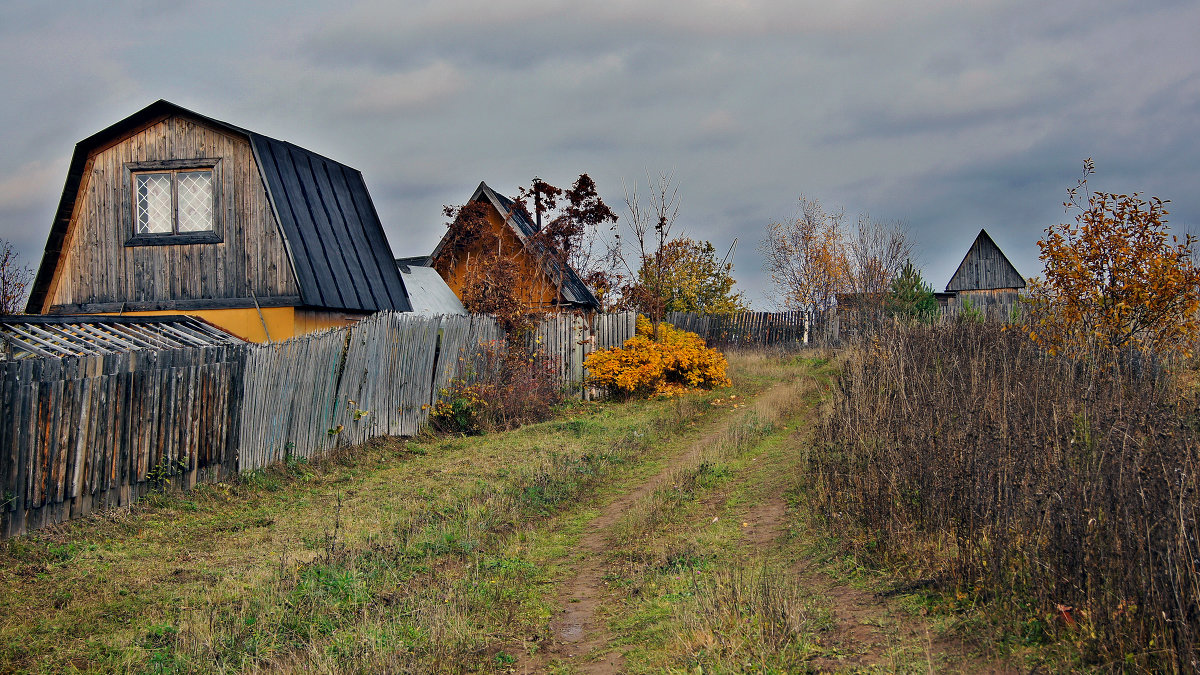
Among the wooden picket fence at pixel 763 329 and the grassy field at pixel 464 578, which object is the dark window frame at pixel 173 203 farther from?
the wooden picket fence at pixel 763 329

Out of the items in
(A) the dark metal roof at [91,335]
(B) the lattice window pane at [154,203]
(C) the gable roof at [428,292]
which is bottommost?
(A) the dark metal roof at [91,335]

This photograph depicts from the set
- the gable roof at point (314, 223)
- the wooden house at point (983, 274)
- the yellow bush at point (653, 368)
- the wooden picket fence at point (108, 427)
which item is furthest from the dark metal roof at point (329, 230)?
the wooden house at point (983, 274)

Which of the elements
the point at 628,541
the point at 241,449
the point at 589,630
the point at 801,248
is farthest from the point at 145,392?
the point at 801,248

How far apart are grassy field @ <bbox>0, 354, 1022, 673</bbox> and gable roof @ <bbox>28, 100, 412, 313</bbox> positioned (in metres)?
5.16

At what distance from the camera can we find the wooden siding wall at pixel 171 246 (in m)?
14.5

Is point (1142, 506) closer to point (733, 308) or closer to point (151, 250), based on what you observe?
point (151, 250)

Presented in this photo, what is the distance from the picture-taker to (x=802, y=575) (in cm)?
604

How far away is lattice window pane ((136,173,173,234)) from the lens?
14836 millimetres

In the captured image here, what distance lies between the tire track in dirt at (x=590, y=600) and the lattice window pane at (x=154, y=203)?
33.3 ft

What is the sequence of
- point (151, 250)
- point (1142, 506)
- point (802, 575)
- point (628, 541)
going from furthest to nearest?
point (151, 250)
point (628, 541)
point (802, 575)
point (1142, 506)

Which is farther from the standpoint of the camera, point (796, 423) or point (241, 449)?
point (796, 423)

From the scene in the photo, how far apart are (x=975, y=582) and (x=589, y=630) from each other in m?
2.38

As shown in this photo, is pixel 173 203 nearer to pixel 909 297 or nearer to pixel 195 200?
pixel 195 200

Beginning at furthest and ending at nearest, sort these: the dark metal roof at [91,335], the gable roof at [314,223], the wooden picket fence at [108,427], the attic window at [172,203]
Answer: the attic window at [172,203]
the gable roof at [314,223]
the dark metal roof at [91,335]
the wooden picket fence at [108,427]
